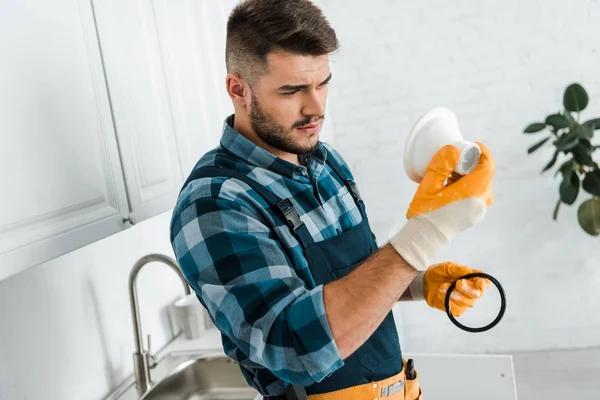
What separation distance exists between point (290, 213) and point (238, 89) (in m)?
0.31

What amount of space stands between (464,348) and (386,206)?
0.91 m

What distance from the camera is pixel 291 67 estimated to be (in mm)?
1152

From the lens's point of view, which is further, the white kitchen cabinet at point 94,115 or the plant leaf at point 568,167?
the plant leaf at point 568,167

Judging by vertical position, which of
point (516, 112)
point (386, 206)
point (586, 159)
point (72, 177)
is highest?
point (72, 177)

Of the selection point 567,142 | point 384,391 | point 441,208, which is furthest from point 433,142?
point 567,142

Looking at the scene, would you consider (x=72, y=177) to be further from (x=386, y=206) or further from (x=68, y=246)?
(x=386, y=206)

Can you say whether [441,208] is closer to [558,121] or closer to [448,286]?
[448,286]

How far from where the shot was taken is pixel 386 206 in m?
3.18

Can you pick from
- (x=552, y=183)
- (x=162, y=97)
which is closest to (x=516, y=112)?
(x=552, y=183)

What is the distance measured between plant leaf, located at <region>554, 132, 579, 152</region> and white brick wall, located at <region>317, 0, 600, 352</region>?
39cm

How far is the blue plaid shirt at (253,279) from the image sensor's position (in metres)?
0.95

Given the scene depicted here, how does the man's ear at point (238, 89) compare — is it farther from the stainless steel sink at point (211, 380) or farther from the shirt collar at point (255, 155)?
the stainless steel sink at point (211, 380)

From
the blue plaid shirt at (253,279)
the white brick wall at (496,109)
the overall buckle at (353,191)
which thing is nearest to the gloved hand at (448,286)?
the overall buckle at (353,191)

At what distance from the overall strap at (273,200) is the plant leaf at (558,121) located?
189 cm
